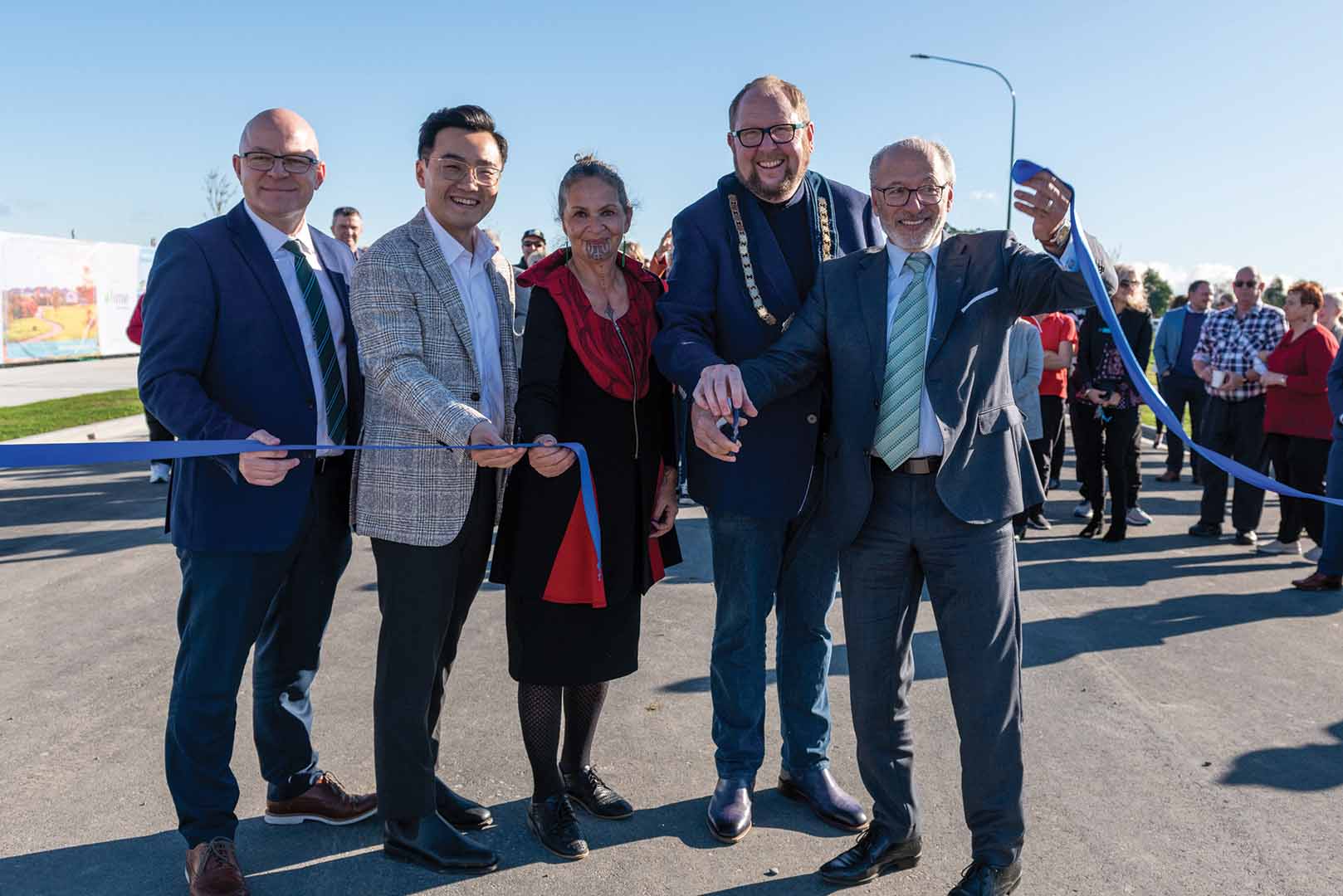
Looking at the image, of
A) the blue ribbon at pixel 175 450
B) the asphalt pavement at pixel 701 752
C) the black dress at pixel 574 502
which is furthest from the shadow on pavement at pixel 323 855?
the blue ribbon at pixel 175 450

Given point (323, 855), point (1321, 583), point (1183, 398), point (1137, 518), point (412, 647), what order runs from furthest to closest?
1. point (1183, 398)
2. point (1137, 518)
3. point (1321, 583)
4. point (323, 855)
5. point (412, 647)

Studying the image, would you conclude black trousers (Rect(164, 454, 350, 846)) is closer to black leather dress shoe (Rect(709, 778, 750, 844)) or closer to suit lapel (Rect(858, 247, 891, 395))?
black leather dress shoe (Rect(709, 778, 750, 844))

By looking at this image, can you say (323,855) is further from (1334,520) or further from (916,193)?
(1334,520)

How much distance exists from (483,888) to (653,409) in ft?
5.19

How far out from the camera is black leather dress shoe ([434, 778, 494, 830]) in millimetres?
3342

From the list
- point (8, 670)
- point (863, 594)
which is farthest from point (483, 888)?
point (8, 670)

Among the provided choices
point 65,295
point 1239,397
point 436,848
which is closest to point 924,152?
point 436,848

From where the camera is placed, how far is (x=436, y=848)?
10.2 feet

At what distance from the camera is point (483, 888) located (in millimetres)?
3008

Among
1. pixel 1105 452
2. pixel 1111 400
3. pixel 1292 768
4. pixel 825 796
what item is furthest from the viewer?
pixel 1105 452

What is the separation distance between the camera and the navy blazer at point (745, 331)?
3.35 m

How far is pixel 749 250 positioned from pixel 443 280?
1024 millimetres

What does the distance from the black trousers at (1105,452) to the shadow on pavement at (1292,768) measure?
3.98 metres

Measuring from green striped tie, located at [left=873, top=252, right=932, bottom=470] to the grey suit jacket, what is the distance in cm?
3
